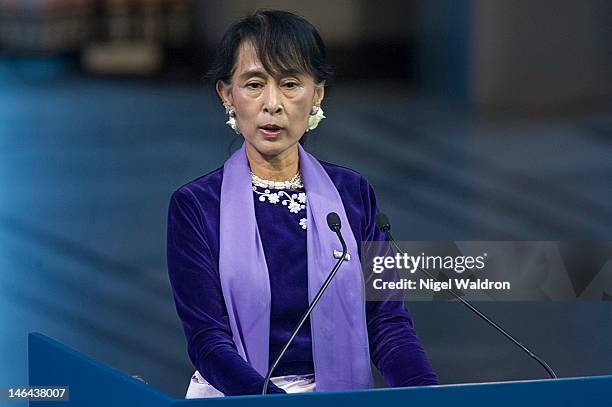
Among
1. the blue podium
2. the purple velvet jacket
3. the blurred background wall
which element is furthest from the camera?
the blurred background wall

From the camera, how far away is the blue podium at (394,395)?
7.58ft

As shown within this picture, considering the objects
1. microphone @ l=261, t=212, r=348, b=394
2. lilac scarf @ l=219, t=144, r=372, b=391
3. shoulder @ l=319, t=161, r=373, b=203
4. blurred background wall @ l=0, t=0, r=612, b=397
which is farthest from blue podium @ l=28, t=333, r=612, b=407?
blurred background wall @ l=0, t=0, r=612, b=397

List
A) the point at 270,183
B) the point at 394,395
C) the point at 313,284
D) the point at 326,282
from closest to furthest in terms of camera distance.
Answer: the point at 394,395 → the point at 326,282 → the point at 313,284 → the point at 270,183

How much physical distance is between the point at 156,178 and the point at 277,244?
2.01 m

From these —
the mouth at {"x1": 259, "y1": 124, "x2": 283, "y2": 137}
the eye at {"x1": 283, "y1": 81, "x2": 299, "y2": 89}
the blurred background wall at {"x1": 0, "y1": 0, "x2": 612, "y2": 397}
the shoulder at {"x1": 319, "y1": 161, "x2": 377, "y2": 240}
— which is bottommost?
the shoulder at {"x1": 319, "y1": 161, "x2": 377, "y2": 240}

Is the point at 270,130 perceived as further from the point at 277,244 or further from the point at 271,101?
the point at 277,244

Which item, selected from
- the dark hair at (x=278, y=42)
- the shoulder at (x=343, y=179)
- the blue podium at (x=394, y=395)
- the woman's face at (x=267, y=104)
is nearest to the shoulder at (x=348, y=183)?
the shoulder at (x=343, y=179)

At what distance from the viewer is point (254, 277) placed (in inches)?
113

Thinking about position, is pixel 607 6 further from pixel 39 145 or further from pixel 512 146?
pixel 39 145

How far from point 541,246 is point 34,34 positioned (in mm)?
1895

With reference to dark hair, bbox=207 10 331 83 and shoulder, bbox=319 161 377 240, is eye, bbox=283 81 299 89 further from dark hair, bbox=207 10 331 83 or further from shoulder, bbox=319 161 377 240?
shoulder, bbox=319 161 377 240

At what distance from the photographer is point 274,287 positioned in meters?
2.90

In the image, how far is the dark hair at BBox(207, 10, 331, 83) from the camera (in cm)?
290

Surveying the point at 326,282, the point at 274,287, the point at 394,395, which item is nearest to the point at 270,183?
the point at 274,287
